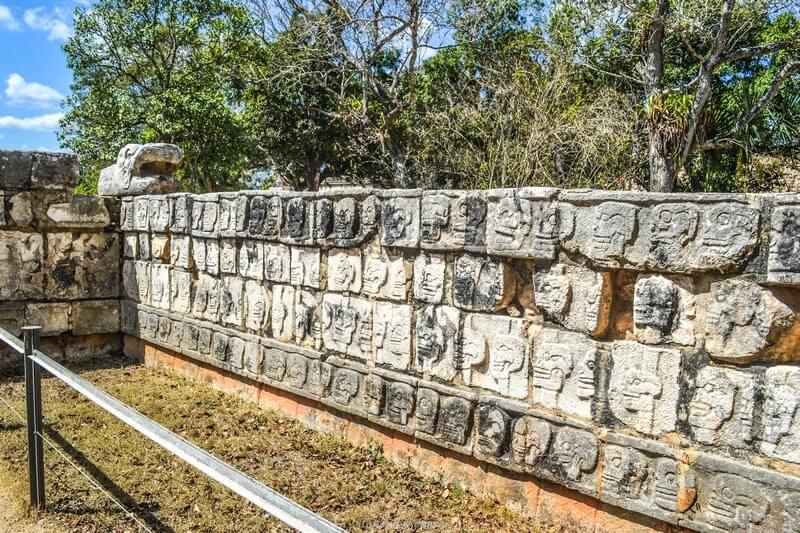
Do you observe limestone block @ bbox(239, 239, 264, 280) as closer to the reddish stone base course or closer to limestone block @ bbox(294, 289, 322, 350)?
limestone block @ bbox(294, 289, 322, 350)

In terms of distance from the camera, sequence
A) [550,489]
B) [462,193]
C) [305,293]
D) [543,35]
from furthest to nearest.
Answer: [543,35] < [305,293] < [462,193] < [550,489]

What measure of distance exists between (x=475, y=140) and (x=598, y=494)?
31.2 feet

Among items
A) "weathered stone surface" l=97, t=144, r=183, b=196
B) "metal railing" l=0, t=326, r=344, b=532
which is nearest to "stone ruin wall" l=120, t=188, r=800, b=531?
"metal railing" l=0, t=326, r=344, b=532

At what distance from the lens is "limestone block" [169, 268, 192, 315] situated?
5.59 m

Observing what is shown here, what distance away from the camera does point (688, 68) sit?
11055mm

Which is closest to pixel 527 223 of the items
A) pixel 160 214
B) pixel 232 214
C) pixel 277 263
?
pixel 277 263

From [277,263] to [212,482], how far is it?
1607mm

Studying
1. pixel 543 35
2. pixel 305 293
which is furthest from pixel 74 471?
pixel 543 35

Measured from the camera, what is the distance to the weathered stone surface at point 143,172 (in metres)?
6.39

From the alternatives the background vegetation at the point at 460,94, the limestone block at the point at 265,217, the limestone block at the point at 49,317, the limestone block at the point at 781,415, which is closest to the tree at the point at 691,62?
the background vegetation at the point at 460,94

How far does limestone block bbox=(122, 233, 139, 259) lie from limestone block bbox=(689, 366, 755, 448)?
5469mm

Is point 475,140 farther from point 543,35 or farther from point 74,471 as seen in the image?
point 74,471

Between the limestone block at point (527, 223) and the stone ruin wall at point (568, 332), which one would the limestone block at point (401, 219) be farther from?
the limestone block at point (527, 223)

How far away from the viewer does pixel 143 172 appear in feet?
21.4
